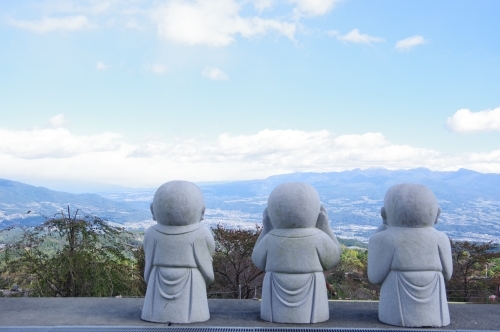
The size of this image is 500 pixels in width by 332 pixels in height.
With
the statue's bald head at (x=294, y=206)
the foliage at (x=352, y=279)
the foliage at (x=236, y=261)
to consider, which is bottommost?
the foliage at (x=352, y=279)

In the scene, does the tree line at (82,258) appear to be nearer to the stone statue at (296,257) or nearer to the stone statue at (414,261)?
the stone statue at (296,257)

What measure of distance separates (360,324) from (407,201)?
5.68 feet

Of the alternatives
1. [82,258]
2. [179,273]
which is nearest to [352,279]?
[82,258]

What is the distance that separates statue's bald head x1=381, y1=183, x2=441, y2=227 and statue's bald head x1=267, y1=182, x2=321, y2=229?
0.97 metres

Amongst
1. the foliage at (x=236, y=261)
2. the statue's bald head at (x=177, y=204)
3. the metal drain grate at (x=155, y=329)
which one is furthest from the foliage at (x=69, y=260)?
the statue's bald head at (x=177, y=204)

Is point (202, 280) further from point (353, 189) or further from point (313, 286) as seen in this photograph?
point (353, 189)

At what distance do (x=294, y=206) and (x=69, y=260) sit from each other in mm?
5906

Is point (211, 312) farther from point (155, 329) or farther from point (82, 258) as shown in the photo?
point (82, 258)

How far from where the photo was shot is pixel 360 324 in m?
5.83

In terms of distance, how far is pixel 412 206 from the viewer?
5.57m

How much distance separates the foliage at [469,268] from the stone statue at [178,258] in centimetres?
855

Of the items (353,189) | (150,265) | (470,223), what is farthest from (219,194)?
(150,265)

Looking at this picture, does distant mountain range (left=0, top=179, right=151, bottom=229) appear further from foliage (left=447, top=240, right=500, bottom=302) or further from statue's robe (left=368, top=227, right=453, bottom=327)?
statue's robe (left=368, top=227, right=453, bottom=327)

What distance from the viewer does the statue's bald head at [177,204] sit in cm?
583
